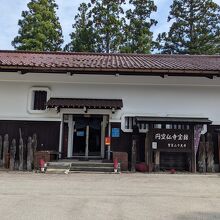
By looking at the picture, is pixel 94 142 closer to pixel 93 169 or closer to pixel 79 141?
pixel 79 141

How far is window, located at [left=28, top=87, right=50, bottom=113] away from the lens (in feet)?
49.7

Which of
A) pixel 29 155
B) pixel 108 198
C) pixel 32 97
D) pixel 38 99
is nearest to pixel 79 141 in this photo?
pixel 38 99

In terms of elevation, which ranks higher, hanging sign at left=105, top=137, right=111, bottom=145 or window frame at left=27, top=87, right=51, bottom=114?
window frame at left=27, top=87, right=51, bottom=114

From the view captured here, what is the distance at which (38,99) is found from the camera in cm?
1526

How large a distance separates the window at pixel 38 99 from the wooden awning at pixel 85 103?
21.1 inches

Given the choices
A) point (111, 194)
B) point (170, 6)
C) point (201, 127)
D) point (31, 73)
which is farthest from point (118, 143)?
point (170, 6)

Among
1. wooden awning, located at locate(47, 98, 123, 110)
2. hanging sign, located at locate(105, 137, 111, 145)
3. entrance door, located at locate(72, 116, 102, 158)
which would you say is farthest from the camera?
entrance door, located at locate(72, 116, 102, 158)

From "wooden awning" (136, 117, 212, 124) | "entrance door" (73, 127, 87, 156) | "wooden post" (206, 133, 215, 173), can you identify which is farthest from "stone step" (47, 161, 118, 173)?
"wooden post" (206, 133, 215, 173)

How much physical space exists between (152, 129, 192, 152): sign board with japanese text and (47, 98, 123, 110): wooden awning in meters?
2.09

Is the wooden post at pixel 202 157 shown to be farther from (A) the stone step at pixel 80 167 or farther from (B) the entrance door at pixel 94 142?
(B) the entrance door at pixel 94 142

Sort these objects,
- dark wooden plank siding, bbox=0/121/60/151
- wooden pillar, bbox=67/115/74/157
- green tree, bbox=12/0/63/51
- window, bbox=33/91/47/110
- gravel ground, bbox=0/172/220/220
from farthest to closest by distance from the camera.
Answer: green tree, bbox=12/0/63/51, wooden pillar, bbox=67/115/74/157, window, bbox=33/91/47/110, dark wooden plank siding, bbox=0/121/60/151, gravel ground, bbox=0/172/220/220

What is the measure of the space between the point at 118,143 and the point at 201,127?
358 cm

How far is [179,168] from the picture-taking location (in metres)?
14.4

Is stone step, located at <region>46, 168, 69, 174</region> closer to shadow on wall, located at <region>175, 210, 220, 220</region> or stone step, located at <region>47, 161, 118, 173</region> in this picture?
stone step, located at <region>47, 161, 118, 173</region>
